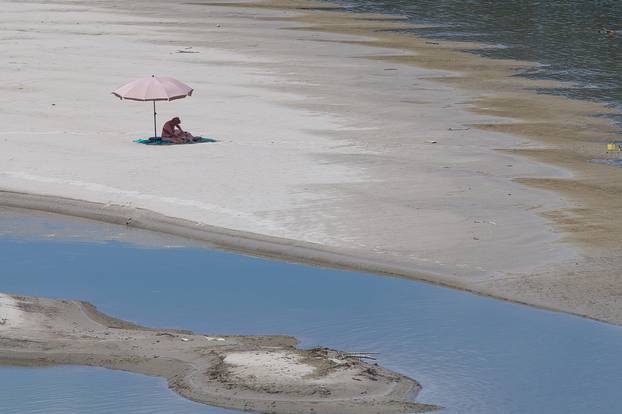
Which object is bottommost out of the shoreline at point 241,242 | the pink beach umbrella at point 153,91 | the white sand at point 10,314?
the white sand at point 10,314

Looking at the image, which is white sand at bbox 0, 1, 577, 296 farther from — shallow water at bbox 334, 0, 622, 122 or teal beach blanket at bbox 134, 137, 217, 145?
shallow water at bbox 334, 0, 622, 122

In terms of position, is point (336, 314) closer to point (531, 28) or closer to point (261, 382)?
point (261, 382)

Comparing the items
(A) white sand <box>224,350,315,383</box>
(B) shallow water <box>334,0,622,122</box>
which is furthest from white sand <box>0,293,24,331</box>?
(B) shallow water <box>334,0,622,122</box>

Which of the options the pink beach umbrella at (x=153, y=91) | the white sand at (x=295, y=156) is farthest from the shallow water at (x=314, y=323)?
the pink beach umbrella at (x=153, y=91)

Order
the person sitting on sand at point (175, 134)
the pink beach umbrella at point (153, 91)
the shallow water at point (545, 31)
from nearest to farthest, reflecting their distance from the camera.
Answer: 1. the pink beach umbrella at point (153, 91)
2. the person sitting on sand at point (175, 134)
3. the shallow water at point (545, 31)

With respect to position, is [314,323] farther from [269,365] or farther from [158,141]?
[158,141]

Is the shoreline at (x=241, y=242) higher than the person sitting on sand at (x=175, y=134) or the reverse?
the reverse

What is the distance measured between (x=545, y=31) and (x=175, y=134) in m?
31.3

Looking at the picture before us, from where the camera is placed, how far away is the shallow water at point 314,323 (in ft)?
45.5

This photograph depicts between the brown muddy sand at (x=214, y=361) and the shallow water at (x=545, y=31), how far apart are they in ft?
62.7

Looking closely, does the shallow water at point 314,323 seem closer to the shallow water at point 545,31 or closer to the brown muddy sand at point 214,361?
the brown muddy sand at point 214,361

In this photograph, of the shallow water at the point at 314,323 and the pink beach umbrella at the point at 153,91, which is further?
the pink beach umbrella at the point at 153,91

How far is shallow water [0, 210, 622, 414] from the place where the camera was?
1388 cm

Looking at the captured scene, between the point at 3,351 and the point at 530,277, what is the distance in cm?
668
